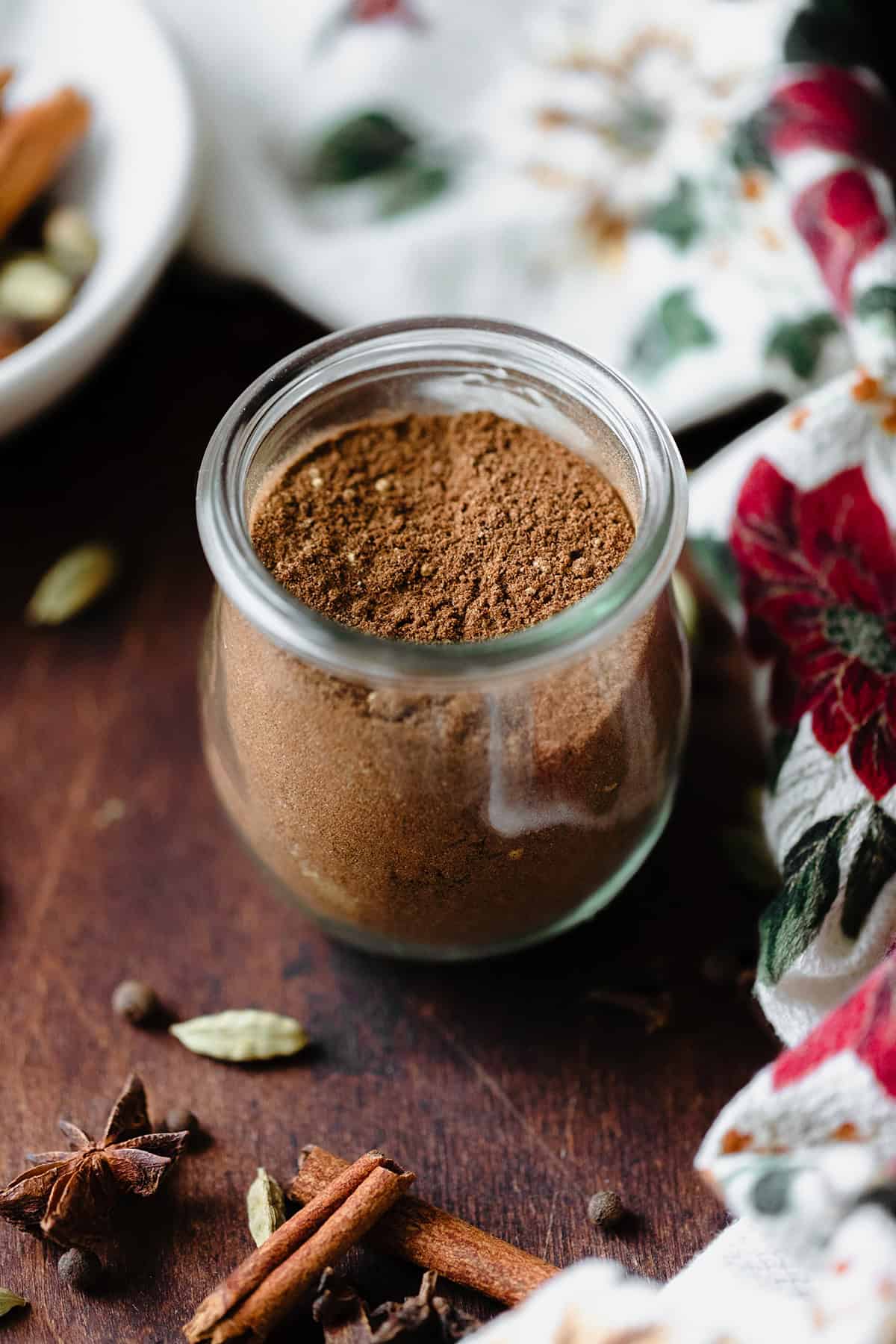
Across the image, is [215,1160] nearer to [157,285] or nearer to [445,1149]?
[445,1149]

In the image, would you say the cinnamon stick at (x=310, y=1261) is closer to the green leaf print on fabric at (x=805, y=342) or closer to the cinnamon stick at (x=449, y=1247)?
the cinnamon stick at (x=449, y=1247)

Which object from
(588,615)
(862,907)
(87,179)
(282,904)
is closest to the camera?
(588,615)

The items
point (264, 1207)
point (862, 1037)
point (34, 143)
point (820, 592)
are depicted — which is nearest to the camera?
point (862, 1037)

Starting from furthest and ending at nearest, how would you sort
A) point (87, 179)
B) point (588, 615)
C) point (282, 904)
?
point (87, 179) < point (282, 904) < point (588, 615)

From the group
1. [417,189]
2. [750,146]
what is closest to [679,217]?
[750,146]

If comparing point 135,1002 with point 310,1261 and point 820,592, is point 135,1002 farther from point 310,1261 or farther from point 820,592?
point 820,592

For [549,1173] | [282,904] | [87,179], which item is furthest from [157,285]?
[549,1173]

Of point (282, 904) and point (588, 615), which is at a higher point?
point (588, 615)
